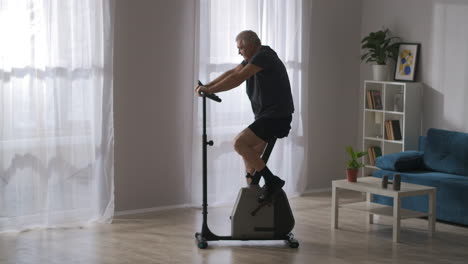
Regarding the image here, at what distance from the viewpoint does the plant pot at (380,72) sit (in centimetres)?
749

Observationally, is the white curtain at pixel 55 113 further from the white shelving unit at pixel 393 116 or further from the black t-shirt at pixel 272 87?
the white shelving unit at pixel 393 116

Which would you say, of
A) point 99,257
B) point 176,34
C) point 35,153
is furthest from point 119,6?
point 99,257

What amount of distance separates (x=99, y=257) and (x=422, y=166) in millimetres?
3232

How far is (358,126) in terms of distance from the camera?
821 centimetres

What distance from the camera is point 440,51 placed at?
7.16 meters

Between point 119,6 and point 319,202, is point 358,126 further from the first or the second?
point 119,6

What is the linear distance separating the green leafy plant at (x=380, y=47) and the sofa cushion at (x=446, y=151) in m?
1.05

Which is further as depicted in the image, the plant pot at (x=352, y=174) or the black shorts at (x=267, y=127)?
the plant pot at (x=352, y=174)

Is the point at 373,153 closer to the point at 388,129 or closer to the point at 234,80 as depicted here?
the point at 388,129

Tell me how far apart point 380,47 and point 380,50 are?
0.05 metres

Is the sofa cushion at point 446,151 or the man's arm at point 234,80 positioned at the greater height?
the man's arm at point 234,80

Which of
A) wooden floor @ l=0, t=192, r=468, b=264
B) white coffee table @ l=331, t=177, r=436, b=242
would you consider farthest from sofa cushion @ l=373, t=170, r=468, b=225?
white coffee table @ l=331, t=177, r=436, b=242

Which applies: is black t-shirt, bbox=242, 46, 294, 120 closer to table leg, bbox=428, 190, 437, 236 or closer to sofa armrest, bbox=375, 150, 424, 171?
table leg, bbox=428, 190, 437, 236

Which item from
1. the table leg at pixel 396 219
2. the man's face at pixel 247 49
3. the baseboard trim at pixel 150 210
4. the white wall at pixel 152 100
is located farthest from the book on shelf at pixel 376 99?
the man's face at pixel 247 49
